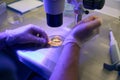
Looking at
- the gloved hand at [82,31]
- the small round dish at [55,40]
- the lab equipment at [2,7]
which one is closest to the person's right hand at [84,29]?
the gloved hand at [82,31]

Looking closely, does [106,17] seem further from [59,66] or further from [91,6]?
[59,66]

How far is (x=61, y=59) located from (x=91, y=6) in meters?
0.25

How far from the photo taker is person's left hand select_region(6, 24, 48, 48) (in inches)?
33.0

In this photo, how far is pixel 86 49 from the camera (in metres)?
0.84

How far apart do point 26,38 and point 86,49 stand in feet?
0.89

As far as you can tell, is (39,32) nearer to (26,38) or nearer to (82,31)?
(26,38)

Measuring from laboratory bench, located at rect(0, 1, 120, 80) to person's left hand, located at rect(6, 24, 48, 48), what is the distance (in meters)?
0.04

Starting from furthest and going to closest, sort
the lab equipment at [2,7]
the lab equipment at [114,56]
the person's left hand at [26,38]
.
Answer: the lab equipment at [2,7], the person's left hand at [26,38], the lab equipment at [114,56]

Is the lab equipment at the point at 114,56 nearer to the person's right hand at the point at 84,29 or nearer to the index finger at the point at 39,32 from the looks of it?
the person's right hand at the point at 84,29

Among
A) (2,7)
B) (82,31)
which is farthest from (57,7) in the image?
(2,7)

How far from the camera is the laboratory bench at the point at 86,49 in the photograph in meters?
0.72

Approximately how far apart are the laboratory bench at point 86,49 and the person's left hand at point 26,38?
0.14ft

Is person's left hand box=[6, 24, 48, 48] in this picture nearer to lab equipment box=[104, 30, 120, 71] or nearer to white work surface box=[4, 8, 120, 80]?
white work surface box=[4, 8, 120, 80]

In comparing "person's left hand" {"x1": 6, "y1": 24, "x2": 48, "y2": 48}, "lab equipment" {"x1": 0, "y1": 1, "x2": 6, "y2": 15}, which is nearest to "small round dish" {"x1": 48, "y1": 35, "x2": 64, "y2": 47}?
"person's left hand" {"x1": 6, "y1": 24, "x2": 48, "y2": 48}
